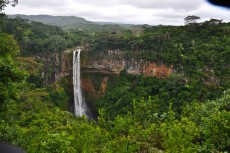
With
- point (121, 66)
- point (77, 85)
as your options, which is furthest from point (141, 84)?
point (77, 85)

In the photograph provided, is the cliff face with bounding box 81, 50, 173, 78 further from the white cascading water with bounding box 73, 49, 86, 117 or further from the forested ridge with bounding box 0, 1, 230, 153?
the white cascading water with bounding box 73, 49, 86, 117

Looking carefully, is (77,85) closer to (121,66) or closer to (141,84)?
(121,66)

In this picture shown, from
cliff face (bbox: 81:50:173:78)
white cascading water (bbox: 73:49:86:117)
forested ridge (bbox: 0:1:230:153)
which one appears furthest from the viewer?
white cascading water (bbox: 73:49:86:117)

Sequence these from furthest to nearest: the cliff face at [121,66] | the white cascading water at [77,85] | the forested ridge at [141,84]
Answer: the white cascading water at [77,85] → the cliff face at [121,66] → the forested ridge at [141,84]

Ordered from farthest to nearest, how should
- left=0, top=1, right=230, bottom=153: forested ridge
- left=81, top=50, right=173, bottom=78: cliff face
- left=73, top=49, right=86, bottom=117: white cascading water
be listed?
left=73, top=49, right=86, bottom=117: white cascading water < left=81, top=50, right=173, bottom=78: cliff face < left=0, top=1, right=230, bottom=153: forested ridge

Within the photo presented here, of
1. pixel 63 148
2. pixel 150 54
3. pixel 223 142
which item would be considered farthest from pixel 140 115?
pixel 150 54

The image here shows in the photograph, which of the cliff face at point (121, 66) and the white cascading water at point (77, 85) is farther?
the white cascading water at point (77, 85)

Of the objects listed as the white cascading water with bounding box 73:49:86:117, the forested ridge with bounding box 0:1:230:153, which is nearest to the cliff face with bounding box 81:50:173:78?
the forested ridge with bounding box 0:1:230:153

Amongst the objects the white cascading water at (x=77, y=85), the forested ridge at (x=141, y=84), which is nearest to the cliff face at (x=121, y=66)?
the forested ridge at (x=141, y=84)

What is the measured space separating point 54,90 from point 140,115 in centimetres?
2267

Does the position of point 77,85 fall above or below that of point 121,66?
below

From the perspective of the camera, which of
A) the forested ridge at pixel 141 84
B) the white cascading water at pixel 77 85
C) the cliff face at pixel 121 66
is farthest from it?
the white cascading water at pixel 77 85

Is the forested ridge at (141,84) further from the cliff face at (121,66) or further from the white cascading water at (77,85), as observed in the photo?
the white cascading water at (77,85)

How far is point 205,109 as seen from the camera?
13.6m
